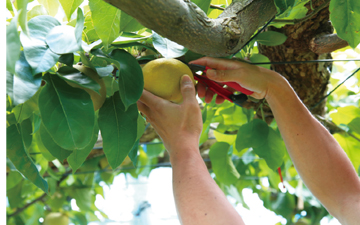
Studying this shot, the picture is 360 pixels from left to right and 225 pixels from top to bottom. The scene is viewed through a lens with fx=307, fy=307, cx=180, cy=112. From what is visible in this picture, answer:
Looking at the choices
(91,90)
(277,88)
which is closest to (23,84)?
(91,90)

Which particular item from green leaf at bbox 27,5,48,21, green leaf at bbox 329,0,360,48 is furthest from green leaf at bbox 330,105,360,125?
green leaf at bbox 27,5,48,21

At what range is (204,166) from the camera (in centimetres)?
49

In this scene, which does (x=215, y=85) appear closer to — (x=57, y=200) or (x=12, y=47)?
(x=12, y=47)

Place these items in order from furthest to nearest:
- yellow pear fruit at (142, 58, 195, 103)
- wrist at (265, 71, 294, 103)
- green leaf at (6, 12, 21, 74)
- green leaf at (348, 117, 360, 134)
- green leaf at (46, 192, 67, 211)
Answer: green leaf at (46, 192, 67, 211) → green leaf at (348, 117, 360, 134) → wrist at (265, 71, 294, 103) → yellow pear fruit at (142, 58, 195, 103) → green leaf at (6, 12, 21, 74)

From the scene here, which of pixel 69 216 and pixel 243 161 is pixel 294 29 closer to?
pixel 243 161

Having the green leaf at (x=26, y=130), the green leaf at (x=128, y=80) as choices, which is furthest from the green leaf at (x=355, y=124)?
the green leaf at (x=26, y=130)

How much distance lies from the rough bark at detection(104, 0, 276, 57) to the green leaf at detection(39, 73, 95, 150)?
4.8 inches

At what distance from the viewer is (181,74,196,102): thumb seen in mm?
469

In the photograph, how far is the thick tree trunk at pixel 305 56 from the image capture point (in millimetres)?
700

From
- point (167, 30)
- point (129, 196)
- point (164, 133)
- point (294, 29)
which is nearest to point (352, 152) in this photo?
point (294, 29)

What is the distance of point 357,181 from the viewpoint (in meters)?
0.61

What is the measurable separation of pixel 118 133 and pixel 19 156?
0.46 feet

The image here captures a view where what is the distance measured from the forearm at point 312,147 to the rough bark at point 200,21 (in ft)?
0.79

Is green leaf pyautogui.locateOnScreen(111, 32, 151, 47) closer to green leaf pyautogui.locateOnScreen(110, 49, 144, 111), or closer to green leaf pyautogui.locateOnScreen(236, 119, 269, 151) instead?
green leaf pyautogui.locateOnScreen(110, 49, 144, 111)
